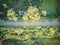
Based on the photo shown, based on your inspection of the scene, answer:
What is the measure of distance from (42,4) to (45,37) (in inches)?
17.6

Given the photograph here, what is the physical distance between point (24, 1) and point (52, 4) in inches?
14.9

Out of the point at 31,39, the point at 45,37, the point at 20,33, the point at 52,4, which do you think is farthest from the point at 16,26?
the point at 52,4

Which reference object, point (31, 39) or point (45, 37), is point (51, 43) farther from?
point (31, 39)

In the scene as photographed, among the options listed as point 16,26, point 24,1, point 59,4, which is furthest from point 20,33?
point 59,4

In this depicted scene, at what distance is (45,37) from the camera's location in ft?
8.00

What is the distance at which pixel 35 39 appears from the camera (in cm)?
244

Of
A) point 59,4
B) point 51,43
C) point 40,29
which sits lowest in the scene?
point 51,43

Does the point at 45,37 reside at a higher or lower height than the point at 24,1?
lower

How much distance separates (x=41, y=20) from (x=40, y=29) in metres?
0.12

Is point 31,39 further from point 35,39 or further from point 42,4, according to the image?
point 42,4

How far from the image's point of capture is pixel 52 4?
242 centimetres

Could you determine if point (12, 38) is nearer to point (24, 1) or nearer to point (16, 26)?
point (16, 26)

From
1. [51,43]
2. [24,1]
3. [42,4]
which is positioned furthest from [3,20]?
[51,43]

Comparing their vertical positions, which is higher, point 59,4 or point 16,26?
point 59,4
